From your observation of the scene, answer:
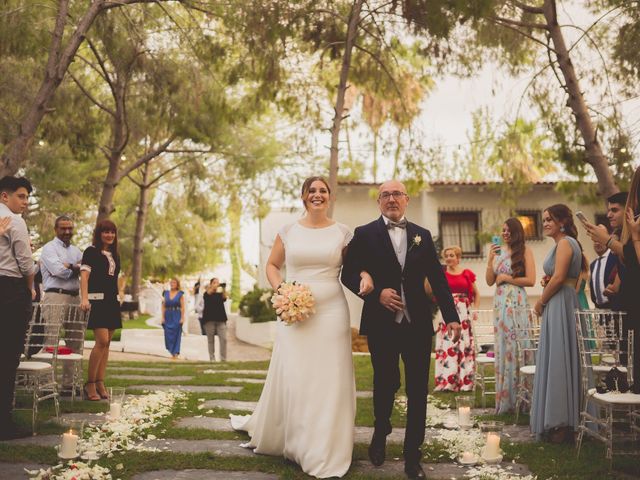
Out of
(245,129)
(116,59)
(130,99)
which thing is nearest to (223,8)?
(116,59)

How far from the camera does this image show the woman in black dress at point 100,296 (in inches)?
291

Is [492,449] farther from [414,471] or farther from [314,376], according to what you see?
[314,376]

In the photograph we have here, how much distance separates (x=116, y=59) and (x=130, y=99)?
265 cm

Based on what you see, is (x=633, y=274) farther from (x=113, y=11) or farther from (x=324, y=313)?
(x=113, y=11)

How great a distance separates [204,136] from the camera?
16594 mm

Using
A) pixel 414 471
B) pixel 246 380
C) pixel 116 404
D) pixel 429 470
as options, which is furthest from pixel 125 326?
pixel 414 471

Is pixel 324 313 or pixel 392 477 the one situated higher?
pixel 324 313

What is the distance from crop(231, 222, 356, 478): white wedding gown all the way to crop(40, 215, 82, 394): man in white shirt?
130 inches

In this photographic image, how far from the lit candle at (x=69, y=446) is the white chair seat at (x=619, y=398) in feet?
11.3

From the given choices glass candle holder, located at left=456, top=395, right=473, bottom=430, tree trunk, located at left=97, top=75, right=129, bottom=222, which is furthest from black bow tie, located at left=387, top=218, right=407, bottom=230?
tree trunk, located at left=97, top=75, right=129, bottom=222

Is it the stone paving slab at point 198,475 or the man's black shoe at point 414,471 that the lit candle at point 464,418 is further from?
the stone paving slab at point 198,475

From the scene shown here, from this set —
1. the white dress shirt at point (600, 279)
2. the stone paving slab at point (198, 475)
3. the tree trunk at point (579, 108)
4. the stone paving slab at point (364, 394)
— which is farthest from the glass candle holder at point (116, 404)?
the tree trunk at point (579, 108)

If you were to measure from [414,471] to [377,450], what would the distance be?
41 cm

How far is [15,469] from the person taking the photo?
176 inches
